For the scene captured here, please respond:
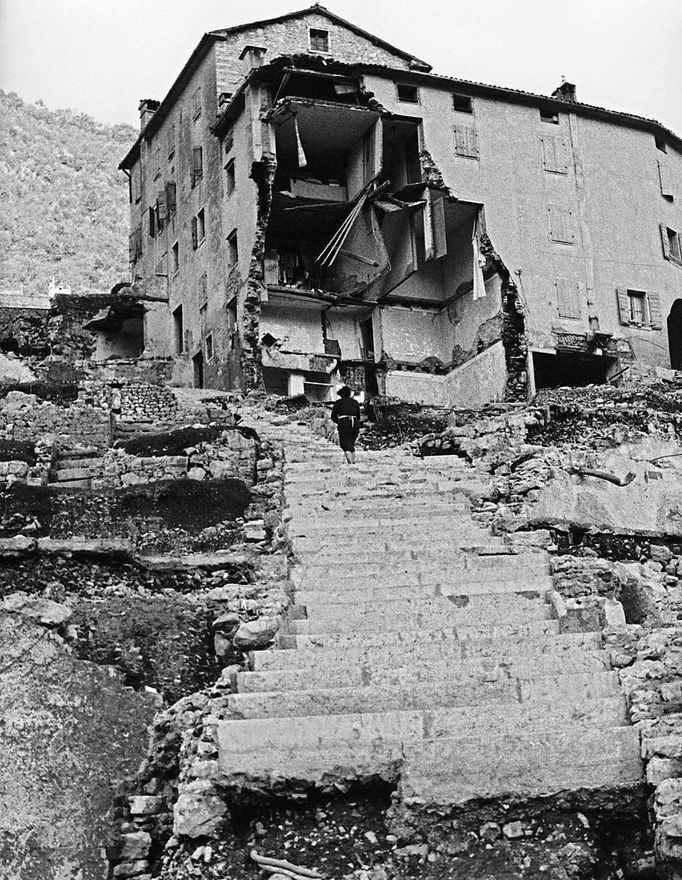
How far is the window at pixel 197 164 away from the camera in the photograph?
125ft

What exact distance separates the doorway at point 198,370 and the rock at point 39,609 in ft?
68.3

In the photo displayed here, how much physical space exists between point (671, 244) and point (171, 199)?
15988mm

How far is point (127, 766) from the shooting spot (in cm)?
1320

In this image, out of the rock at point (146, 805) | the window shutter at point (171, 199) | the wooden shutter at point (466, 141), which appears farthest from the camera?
the window shutter at point (171, 199)

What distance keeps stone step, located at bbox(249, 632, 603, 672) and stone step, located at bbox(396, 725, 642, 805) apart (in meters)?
1.61

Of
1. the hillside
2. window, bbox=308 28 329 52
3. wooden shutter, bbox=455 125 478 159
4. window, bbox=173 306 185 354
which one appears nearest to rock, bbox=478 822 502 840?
wooden shutter, bbox=455 125 478 159

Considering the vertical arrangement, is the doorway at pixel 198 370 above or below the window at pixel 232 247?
below

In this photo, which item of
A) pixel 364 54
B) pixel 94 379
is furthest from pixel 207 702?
pixel 364 54

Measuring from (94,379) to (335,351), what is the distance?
7.07m

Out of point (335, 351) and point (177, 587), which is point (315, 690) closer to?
point (177, 587)

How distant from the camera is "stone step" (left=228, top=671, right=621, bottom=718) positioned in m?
11.5

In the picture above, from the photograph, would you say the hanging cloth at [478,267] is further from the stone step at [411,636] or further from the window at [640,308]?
the stone step at [411,636]

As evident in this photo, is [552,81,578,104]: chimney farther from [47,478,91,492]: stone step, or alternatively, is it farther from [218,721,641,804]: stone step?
[218,721,641,804]: stone step

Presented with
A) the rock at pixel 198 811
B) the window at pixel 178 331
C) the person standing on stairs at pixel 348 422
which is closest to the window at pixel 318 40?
the window at pixel 178 331
